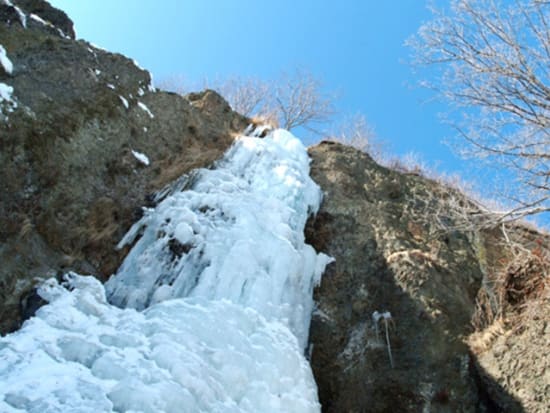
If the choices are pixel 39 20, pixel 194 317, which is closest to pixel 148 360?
pixel 194 317

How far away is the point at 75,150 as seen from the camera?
6660 millimetres

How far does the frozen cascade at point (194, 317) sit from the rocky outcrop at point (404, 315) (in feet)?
1.33

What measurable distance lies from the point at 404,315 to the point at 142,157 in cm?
435

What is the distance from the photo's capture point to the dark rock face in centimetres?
555

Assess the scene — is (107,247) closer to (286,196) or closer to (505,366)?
(286,196)

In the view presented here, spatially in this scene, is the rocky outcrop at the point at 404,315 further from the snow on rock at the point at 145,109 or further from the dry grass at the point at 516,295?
the snow on rock at the point at 145,109

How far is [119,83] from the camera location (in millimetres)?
8406

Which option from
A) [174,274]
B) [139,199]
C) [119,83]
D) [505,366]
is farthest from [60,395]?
[119,83]

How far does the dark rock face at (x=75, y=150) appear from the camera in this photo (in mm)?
5547

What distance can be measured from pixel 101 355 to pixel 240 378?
3.88ft

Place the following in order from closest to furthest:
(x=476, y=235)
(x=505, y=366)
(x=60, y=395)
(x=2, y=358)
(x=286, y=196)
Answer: (x=60, y=395) → (x=2, y=358) → (x=505, y=366) → (x=286, y=196) → (x=476, y=235)

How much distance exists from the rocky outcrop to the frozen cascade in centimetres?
40

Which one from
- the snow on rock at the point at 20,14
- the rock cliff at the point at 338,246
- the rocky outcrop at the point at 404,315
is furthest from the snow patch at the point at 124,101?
the rocky outcrop at the point at 404,315

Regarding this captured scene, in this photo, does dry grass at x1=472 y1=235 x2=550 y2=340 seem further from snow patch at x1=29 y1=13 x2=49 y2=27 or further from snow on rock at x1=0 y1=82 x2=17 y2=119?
snow patch at x1=29 y1=13 x2=49 y2=27
